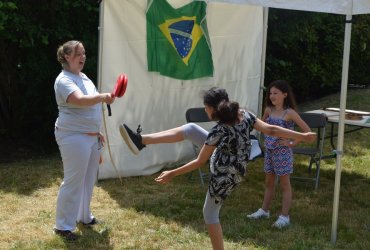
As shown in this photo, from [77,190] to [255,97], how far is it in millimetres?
4230

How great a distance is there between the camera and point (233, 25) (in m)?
7.44

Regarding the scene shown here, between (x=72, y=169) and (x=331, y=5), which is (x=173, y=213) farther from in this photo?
Answer: (x=331, y=5)

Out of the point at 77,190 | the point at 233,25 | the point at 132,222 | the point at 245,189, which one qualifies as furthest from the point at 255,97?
the point at 77,190

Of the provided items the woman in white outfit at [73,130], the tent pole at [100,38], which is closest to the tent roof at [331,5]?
the woman in white outfit at [73,130]

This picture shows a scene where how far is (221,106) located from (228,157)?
35cm

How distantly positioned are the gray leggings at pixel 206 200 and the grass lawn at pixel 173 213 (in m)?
0.68

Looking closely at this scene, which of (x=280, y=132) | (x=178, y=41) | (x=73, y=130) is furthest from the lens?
(x=178, y=41)

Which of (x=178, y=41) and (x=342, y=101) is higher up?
(x=178, y=41)

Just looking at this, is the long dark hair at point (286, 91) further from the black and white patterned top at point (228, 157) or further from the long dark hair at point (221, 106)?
the long dark hair at point (221, 106)

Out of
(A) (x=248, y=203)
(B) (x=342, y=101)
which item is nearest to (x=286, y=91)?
(B) (x=342, y=101)

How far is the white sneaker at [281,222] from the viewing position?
189 inches

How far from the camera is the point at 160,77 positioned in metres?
6.62

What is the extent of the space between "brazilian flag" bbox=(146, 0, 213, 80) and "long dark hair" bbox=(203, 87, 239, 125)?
2969 mm

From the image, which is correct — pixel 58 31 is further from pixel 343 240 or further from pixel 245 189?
pixel 343 240
